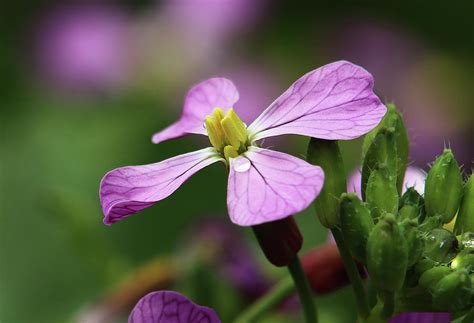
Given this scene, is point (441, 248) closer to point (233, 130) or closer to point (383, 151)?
point (383, 151)

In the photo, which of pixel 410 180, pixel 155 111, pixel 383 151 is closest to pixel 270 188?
pixel 383 151

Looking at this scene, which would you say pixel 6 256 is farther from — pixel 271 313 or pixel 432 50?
pixel 432 50

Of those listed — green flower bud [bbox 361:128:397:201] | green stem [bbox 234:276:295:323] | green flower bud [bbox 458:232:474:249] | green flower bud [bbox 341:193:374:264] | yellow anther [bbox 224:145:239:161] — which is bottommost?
green stem [bbox 234:276:295:323]

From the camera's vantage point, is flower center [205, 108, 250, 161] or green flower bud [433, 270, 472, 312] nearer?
green flower bud [433, 270, 472, 312]

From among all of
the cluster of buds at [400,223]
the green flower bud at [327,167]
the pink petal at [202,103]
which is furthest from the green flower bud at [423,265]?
the pink petal at [202,103]

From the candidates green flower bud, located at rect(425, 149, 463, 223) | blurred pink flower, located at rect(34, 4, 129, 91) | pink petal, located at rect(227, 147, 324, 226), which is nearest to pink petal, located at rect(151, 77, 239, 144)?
pink petal, located at rect(227, 147, 324, 226)

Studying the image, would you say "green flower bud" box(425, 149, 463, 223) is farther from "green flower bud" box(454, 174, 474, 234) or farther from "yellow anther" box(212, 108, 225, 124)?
"yellow anther" box(212, 108, 225, 124)
